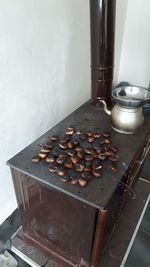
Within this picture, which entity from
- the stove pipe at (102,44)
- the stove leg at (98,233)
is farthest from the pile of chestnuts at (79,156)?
the stove pipe at (102,44)

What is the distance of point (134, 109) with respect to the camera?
3.08 feet

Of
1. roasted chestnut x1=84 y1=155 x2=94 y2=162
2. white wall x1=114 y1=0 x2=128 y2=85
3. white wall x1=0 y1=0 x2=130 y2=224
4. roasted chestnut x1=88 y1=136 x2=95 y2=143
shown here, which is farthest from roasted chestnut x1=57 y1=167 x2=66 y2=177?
white wall x1=114 y1=0 x2=128 y2=85

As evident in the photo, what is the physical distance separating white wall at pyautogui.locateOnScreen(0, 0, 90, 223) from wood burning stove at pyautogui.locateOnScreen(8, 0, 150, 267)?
16 cm

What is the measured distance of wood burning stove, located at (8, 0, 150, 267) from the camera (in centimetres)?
71

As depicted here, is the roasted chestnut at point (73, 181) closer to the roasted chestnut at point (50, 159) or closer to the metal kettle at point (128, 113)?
the roasted chestnut at point (50, 159)

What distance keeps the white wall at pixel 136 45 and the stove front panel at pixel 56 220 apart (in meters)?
1.54

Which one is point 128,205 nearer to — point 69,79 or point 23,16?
point 69,79

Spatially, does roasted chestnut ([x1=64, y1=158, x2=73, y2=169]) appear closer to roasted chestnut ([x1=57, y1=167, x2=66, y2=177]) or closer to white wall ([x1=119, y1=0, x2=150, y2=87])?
roasted chestnut ([x1=57, y1=167, x2=66, y2=177])

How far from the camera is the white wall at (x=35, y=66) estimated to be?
0.87 meters

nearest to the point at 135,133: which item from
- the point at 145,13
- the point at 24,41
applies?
the point at 24,41

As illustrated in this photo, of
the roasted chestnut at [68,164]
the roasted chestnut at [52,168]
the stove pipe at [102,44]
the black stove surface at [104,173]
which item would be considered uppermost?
the stove pipe at [102,44]

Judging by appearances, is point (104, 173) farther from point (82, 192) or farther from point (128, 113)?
point (128, 113)

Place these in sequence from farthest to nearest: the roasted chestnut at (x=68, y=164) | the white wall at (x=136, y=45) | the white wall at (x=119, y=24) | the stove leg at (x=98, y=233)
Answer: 1. the white wall at (x=136, y=45)
2. the white wall at (x=119, y=24)
3. the roasted chestnut at (x=68, y=164)
4. the stove leg at (x=98, y=233)

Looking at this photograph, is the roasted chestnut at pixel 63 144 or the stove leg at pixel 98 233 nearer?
the stove leg at pixel 98 233
